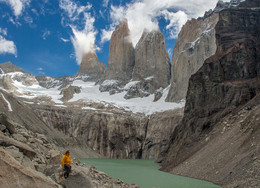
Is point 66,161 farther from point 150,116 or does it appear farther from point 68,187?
point 150,116

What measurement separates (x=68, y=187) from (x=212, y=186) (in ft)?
50.0

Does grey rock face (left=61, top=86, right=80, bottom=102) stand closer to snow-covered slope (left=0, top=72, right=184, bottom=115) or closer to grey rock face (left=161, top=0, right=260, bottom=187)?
snow-covered slope (left=0, top=72, right=184, bottom=115)

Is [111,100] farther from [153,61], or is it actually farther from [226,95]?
[226,95]

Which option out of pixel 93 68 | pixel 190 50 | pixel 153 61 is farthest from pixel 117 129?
pixel 93 68

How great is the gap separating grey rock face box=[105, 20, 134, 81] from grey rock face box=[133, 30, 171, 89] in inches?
294

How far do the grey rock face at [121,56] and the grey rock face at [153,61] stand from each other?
7471 millimetres

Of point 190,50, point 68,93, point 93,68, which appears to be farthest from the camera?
point 93,68

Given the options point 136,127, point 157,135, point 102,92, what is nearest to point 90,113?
point 136,127

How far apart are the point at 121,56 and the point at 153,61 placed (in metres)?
20.9

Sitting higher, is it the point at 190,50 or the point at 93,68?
the point at 93,68

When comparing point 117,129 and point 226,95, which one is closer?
point 226,95

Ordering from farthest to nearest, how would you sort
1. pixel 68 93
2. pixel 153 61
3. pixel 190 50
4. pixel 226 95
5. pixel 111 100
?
pixel 153 61 → pixel 68 93 → pixel 111 100 → pixel 190 50 → pixel 226 95

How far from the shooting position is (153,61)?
450 feet

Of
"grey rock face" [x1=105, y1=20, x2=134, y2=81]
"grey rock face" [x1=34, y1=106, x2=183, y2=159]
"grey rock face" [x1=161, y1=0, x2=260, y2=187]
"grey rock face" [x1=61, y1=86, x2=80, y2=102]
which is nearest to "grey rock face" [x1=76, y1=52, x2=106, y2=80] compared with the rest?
"grey rock face" [x1=105, y1=20, x2=134, y2=81]
